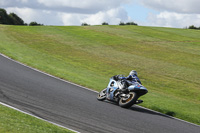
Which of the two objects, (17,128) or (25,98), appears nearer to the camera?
(17,128)

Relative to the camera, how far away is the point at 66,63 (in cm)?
2389

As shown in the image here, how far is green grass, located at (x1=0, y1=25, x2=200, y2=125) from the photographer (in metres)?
16.6

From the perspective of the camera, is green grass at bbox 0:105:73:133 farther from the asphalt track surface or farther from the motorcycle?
the motorcycle

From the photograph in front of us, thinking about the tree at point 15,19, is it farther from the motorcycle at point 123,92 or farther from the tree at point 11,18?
the motorcycle at point 123,92

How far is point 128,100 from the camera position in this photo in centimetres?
1234

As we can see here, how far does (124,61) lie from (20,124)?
19655 millimetres

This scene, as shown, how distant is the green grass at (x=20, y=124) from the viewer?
7070 mm

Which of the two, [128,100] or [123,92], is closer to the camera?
[128,100]

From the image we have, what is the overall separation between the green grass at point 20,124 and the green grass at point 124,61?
6290 millimetres

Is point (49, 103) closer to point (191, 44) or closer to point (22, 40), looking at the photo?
point (22, 40)

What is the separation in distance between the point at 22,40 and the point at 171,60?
15.4 meters

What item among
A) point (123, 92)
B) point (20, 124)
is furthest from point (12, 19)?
point (20, 124)

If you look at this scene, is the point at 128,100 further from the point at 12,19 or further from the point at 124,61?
the point at 12,19

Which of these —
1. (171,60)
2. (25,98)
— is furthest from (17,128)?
(171,60)
